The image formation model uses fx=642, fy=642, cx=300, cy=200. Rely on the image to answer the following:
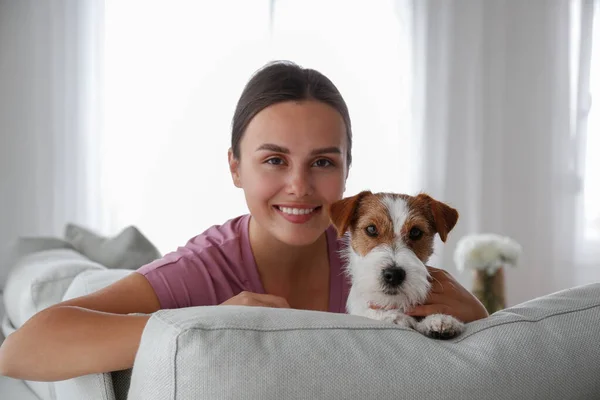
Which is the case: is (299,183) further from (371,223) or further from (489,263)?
(489,263)

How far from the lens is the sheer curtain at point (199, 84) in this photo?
457cm

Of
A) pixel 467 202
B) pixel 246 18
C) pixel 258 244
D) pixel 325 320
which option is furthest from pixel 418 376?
pixel 467 202

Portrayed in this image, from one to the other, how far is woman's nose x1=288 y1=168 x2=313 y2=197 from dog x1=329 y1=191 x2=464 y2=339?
9 centimetres

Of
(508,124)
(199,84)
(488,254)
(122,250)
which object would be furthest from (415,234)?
(508,124)

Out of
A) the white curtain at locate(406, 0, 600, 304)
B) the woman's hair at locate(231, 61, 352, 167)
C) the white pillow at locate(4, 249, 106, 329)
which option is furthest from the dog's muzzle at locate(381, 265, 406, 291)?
the white curtain at locate(406, 0, 600, 304)

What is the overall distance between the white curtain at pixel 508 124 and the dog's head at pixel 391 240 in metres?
3.90

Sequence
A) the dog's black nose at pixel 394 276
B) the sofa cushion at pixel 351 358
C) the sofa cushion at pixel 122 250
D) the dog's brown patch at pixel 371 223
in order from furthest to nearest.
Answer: the sofa cushion at pixel 122 250 → the dog's brown patch at pixel 371 223 → the dog's black nose at pixel 394 276 → the sofa cushion at pixel 351 358

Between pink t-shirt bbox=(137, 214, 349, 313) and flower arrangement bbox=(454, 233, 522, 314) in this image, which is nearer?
pink t-shirt bbox=(137, 214, 349, 313)

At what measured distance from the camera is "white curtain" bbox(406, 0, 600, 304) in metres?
5.29

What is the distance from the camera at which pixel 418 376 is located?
867mm

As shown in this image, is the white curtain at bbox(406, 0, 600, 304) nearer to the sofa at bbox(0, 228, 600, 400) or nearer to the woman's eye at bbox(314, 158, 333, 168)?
the woman's eye at bbox(314, 158, 333, 168)

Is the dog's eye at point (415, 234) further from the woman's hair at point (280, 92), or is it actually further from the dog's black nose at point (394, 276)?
the woman's hair at point (280, 92)

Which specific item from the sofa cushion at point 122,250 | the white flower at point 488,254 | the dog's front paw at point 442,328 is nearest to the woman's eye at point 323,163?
the dog's front paw at point 442,328

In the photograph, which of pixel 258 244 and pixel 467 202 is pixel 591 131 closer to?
pixel 467 202
